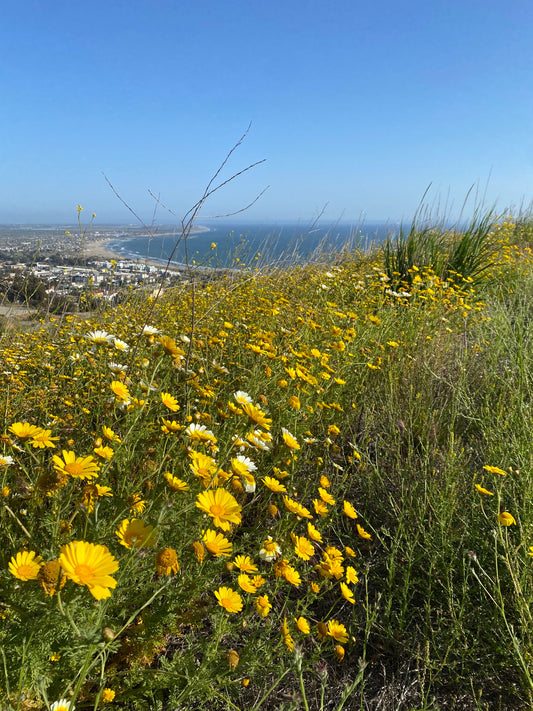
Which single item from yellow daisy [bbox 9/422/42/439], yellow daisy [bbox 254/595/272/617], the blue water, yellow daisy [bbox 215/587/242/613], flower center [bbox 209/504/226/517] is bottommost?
yellow daisy [bbox 254/595/272/617]

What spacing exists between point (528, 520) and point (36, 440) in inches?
55.8

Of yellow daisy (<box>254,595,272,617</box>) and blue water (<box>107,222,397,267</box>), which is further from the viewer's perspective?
blue water (<box>107,222,397,267</box>)

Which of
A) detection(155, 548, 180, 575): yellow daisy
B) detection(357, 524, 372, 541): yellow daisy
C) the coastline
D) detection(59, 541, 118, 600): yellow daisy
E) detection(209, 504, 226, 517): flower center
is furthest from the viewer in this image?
the coastline

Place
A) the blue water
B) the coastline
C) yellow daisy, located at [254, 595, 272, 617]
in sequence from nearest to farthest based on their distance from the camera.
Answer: yellow daisy, located at [254, 595, 272, 617]
the coastline
the blue water

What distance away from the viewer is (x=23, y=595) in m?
0.77

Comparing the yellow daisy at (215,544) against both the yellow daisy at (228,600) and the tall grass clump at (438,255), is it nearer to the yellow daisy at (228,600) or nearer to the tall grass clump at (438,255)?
the yellow daisy at (228,600)

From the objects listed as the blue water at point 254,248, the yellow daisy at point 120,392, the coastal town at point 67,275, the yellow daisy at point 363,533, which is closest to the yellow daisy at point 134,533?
the yellow daisy at point 120,392

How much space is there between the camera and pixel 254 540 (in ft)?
4.70

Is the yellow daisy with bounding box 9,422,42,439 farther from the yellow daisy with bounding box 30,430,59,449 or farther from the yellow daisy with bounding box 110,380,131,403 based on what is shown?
the yellow daisy with bounding box 110,380,131,403

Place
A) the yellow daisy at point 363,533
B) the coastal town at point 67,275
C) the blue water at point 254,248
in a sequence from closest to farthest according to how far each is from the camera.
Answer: the yellow daisy at point 363,533
the coastal town at point 67,275
the blue water at point 254,248

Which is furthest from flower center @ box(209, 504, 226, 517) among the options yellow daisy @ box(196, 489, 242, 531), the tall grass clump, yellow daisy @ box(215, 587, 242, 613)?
the tall grass clump

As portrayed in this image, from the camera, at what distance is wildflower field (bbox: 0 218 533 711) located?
856 millimetres

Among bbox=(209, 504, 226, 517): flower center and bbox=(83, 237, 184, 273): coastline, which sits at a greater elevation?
bbox=(83, 237, 184, 273): coastline

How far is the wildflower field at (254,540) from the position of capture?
86cm
